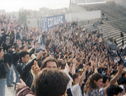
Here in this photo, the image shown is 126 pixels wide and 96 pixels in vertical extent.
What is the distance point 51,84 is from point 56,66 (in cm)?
189

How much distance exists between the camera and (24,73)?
15.1 ft

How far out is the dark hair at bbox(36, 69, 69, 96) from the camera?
1.95m

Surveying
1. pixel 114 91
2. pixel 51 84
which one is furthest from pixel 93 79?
pixel 51 84

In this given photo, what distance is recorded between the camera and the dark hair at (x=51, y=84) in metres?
1.95

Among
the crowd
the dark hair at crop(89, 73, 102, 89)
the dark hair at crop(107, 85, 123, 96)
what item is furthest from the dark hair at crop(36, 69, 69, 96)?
the dark hair at crop(89, 73, 102, 89)

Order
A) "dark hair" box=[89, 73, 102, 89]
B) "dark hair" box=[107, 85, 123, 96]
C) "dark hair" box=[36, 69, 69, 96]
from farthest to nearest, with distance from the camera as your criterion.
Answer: "dark hair" box=[89, 73, 102, 89] → "dark hair" box=[107, 85, 123, 96] → "dark hair" box=[36, 69, 69, 96]

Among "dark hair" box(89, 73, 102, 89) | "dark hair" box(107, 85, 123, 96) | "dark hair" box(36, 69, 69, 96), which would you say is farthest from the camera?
"dark hair" box(89, 73, 102, 89)

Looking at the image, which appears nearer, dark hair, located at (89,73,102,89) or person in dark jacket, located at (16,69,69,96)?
person in dark jacket, located at (16,69,69,96)

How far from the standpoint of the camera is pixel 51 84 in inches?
76.5

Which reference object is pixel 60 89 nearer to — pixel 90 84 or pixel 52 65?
pixel 52 65

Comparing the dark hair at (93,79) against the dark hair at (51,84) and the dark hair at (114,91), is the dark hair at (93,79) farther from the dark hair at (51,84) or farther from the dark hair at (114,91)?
the dark hair at (51,84)

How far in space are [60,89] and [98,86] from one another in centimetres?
288

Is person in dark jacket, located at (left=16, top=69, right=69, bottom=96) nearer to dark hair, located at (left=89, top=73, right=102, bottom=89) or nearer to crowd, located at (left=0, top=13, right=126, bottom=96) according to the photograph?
crowd, located at (left=0, top=13, right=126, bottom=96)

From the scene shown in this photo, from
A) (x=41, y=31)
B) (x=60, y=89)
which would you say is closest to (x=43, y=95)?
(x=60, y=89)
